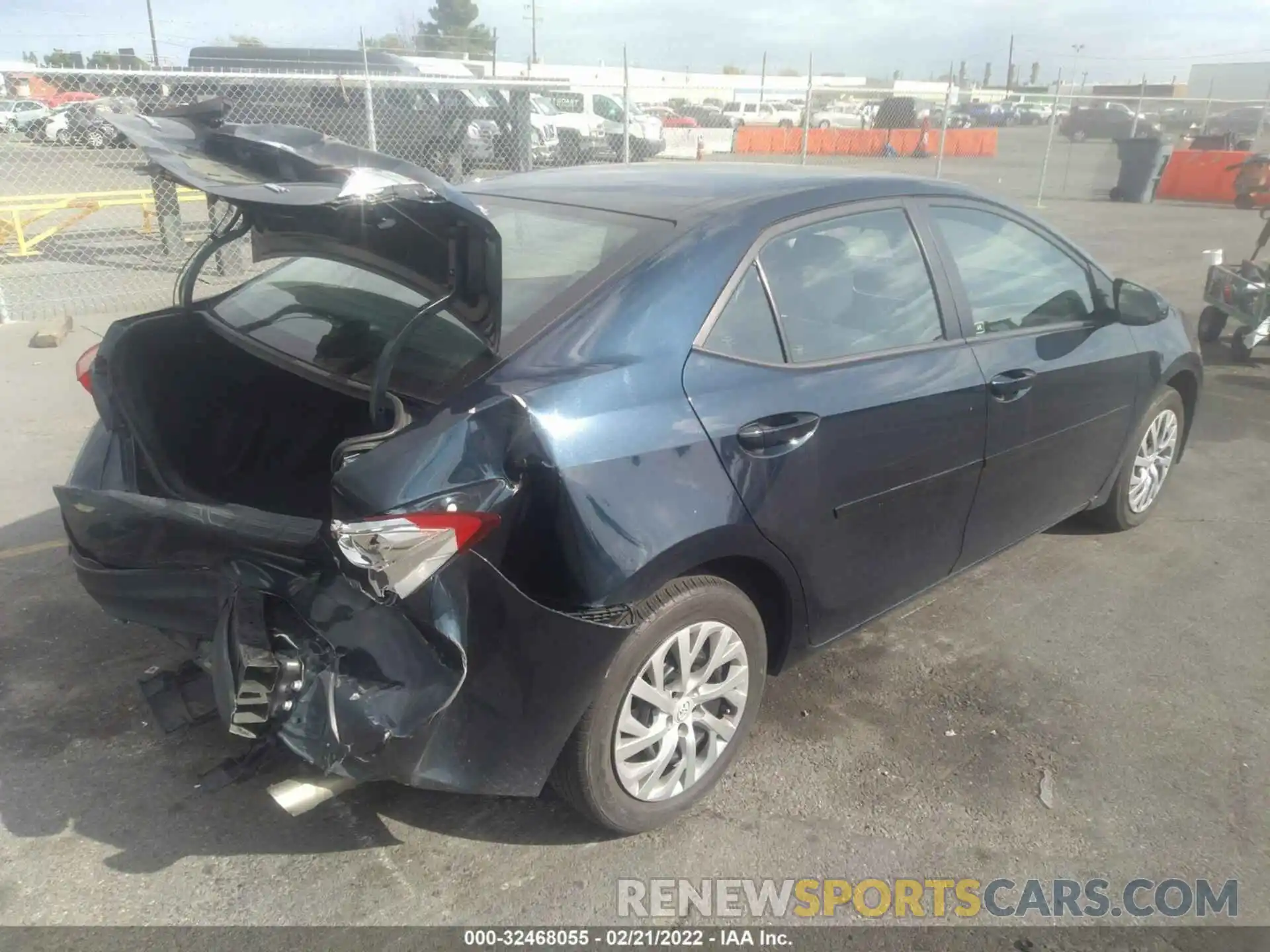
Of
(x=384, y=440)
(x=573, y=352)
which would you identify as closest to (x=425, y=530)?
(x=384, y=440)

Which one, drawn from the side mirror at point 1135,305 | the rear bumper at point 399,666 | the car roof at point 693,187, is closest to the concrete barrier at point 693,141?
the side mirror at point 1135,305

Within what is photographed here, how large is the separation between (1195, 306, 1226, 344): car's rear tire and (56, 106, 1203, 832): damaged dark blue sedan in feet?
18.3

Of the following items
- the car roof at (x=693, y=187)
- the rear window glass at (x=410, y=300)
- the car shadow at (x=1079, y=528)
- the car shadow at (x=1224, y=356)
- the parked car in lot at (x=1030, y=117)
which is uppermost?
the car roof at (x=693, y=187)

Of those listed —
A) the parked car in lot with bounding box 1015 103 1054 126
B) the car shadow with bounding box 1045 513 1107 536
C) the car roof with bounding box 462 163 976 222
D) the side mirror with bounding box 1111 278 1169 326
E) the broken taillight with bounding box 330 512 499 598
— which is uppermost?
the car roof with bounding box 462 163 976 222

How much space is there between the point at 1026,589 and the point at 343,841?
2.84 metres

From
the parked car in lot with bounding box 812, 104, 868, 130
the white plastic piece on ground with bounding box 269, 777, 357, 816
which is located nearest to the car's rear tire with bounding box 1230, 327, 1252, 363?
the white plastic piece on ground with bounding box 269, 777, 357, 816

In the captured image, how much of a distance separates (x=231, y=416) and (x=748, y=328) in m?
1.87

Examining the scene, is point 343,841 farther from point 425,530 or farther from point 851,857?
point 851,857

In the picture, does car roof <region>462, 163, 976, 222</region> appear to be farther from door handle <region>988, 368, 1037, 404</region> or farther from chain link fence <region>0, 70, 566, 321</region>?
chain link fence <region>0, 70, 566, 321</region>

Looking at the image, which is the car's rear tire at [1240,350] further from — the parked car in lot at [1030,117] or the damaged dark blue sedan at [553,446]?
the parked car in lot at [1030,117]

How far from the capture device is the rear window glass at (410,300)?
256cm

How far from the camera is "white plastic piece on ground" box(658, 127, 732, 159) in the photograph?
80.2ft

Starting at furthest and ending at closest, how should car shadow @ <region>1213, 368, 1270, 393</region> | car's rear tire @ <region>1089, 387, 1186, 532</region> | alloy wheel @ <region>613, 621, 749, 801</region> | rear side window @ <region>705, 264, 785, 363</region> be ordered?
car shadow @ <region>1213, 368, 1270, 393</region> < car's rear tire @ <region>1089, 387, 1186, 532</region> < rear side window @ <region>705, 264, 785, 363</region> < alloy wheel @ <region>613, 621, 749, 801</region>

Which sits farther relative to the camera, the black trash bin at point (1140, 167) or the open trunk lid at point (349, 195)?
the black trash bin at point (1140, 167)
